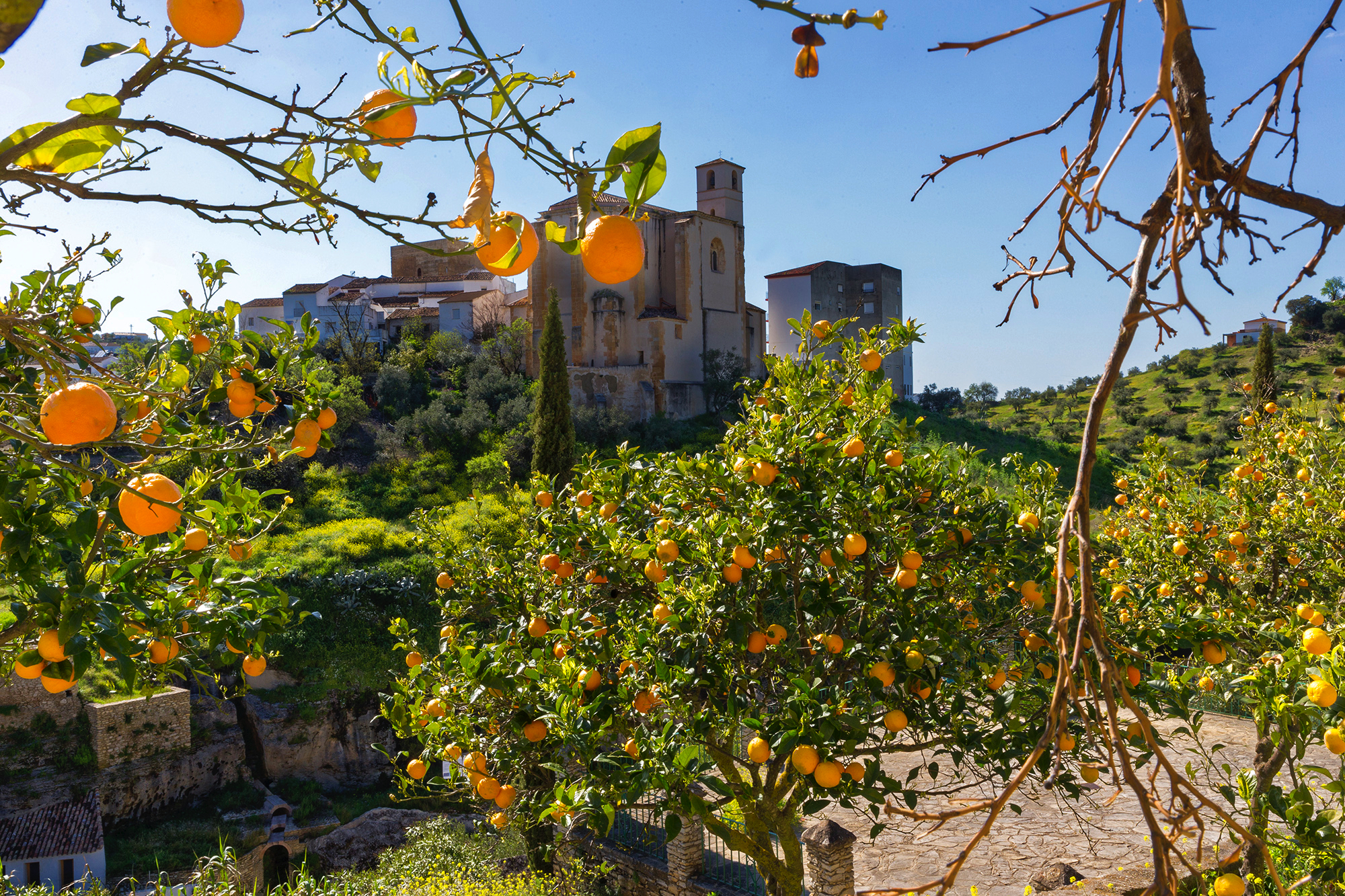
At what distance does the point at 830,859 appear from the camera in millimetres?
4828

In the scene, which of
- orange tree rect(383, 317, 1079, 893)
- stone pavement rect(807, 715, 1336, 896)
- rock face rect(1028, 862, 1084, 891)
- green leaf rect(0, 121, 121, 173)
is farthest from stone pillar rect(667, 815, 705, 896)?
green leaf rect(0, 121, 121, 173)

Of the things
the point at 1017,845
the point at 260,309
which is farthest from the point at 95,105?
the point at 260,309

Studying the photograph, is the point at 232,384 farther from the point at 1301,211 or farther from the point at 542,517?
the point at 1301,211

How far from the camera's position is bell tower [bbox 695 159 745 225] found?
24.4 m

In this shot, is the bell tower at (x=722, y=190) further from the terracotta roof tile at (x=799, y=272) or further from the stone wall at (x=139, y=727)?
the stone wall at (x=139, y=727)

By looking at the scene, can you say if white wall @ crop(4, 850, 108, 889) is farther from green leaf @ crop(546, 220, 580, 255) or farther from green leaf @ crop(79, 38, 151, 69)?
green leaf @ crop(546, 220, 580, 255)

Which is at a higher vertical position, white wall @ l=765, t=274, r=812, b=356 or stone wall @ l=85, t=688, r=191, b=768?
A: white wall @ l=765, t=274, r=812, b=356

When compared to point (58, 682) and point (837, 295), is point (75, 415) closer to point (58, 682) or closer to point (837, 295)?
point (58, 682)

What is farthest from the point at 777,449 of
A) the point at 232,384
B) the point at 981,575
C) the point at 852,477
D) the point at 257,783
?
the point at 257,783

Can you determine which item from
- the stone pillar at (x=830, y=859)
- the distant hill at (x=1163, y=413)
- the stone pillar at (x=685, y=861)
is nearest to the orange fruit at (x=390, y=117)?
the stone pillar at (x=830, y=859)

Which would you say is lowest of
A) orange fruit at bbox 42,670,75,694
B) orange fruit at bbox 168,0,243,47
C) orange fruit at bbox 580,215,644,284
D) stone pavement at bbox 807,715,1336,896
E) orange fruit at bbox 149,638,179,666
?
stone pavement at bbox 807,715,1336,896

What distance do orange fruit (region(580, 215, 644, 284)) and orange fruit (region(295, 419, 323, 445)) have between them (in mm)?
1443

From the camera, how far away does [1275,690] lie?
1.64 m

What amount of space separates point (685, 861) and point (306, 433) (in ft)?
16.2
